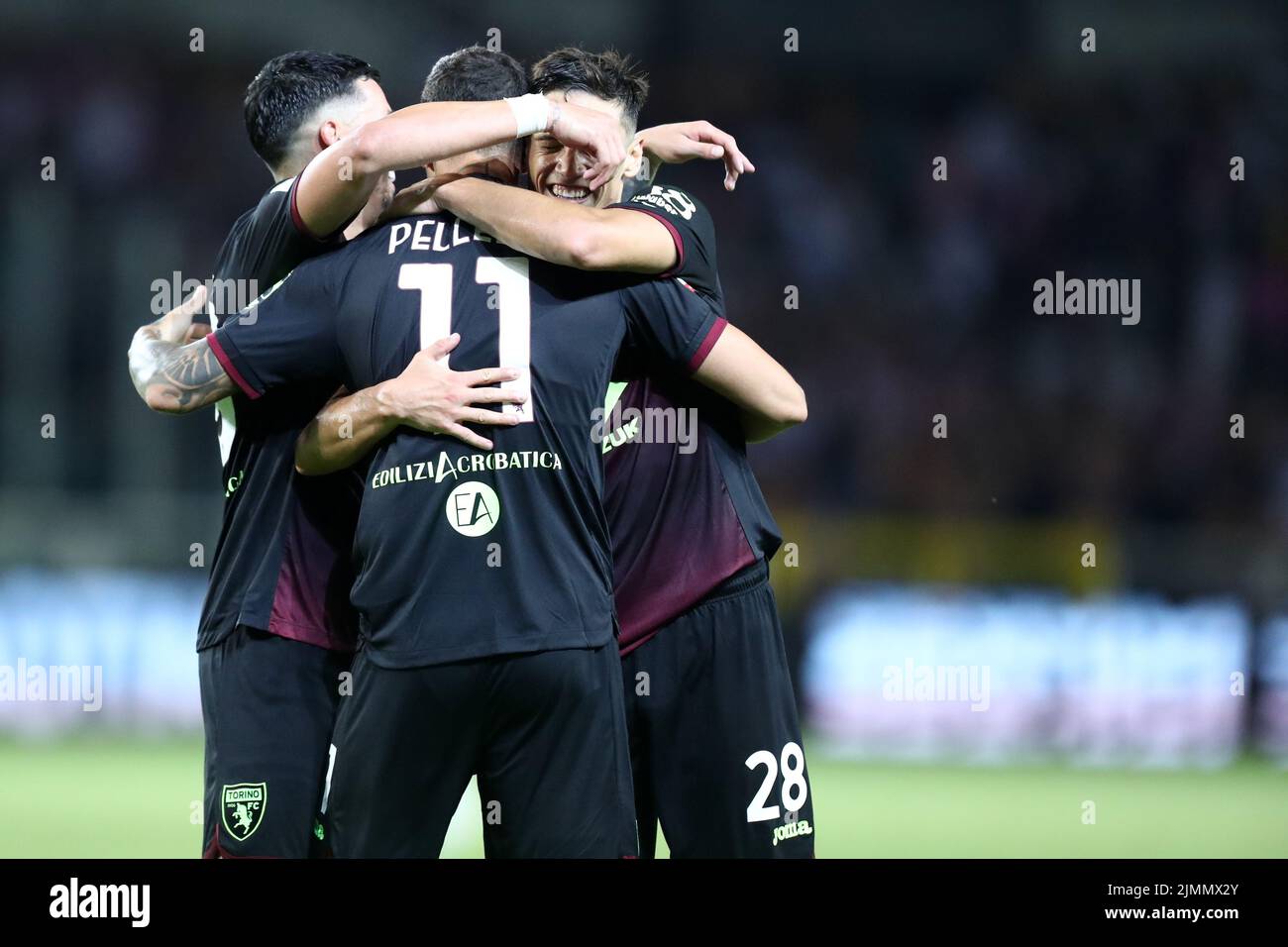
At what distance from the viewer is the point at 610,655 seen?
326cm

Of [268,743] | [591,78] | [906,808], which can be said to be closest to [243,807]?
[268,743]

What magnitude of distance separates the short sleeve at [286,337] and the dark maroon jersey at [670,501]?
2.43ft

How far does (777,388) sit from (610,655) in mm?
812

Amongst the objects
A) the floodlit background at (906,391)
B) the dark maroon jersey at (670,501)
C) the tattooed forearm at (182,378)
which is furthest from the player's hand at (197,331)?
the floodlit background at (906,391)

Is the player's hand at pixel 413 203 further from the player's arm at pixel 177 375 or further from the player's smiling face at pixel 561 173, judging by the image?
the player's arm at pixel 177 375

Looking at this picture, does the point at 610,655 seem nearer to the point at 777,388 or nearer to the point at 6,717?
the point at 777,388

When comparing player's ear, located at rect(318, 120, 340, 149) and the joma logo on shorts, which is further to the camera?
player's ear, located at rect(318, 120, 340, 149)

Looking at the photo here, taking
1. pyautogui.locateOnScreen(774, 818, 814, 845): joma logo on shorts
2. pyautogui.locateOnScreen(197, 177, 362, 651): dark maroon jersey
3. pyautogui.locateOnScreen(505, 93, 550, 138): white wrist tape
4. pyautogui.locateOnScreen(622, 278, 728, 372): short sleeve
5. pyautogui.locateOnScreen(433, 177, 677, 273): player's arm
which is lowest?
pyautogui.locateOnScreen(774, 818, 814, 845): joma logo on shorts

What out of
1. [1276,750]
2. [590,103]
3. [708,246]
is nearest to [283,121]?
[590,103]

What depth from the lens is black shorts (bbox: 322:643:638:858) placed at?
3.15 meters

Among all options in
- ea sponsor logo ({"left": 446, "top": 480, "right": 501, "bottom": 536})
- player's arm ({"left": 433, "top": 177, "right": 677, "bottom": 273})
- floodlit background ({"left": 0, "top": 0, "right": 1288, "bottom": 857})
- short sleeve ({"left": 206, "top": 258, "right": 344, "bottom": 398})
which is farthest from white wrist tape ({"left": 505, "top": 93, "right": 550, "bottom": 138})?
floodlit background ({"left": 0, "top": 0, "right": 1288, "bottom": 857})

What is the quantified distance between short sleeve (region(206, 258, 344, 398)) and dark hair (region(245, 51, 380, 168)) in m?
0.67

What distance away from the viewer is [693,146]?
405 centimetres

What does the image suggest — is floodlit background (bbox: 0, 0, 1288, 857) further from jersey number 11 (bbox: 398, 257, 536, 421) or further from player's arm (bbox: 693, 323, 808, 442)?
jersey number 11 (bbox: 398, 257, 536, 421)
